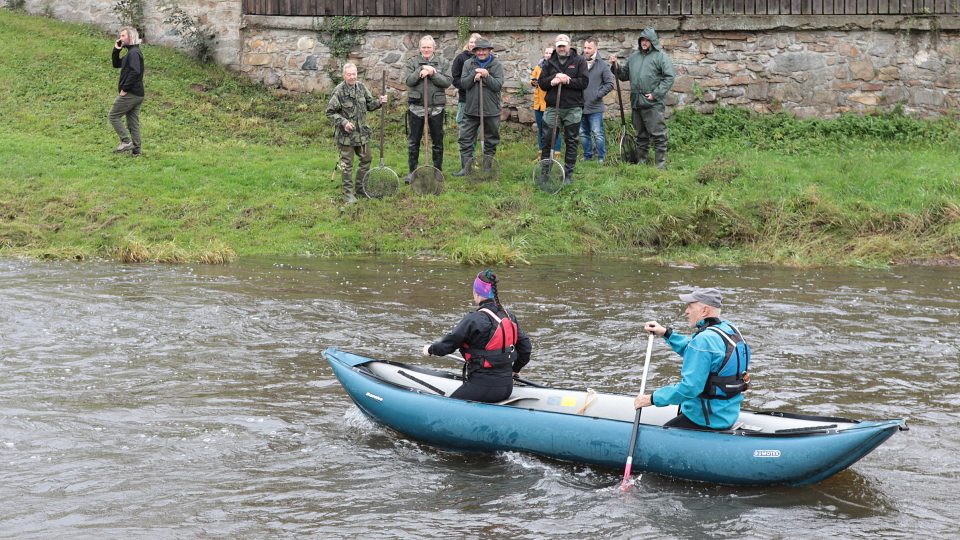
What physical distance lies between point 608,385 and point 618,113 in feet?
31.2

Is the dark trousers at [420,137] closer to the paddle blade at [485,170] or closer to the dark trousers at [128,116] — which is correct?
the paddle blade at [485,170]

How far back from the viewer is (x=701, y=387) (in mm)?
7820

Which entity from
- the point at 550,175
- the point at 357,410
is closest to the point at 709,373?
the point at 357,410

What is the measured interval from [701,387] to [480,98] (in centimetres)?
951

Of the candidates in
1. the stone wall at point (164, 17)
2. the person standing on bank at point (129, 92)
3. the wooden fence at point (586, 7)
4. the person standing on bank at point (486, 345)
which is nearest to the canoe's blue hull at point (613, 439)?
the person standing on bank at point (486, 345)

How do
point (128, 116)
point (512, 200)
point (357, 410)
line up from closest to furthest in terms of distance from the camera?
point (357, 410)
point (512, 200)
point (128, 116)

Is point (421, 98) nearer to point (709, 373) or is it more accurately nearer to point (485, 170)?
point (485, 170)

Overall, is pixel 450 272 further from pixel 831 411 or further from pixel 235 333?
pixel 831 411

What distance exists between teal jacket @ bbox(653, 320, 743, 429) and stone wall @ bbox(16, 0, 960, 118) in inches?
452

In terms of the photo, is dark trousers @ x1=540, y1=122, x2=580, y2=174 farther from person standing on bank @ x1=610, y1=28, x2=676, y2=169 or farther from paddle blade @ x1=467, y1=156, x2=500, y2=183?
person standing on bank @ x1=610, y1=28, x2=676, y2=169

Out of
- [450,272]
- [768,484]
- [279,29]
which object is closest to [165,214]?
[450,272]

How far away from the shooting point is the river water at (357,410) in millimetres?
7418

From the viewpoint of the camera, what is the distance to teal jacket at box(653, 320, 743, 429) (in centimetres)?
779

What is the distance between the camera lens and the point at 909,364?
1065cm
